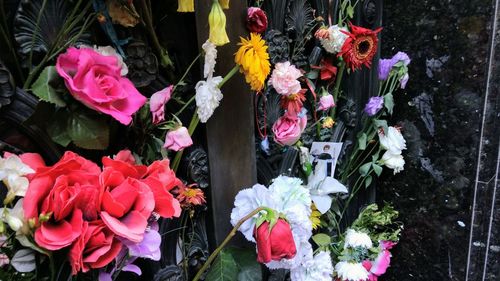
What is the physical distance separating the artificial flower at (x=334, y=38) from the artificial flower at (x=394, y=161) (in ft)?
1.35

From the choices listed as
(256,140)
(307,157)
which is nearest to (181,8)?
(256,140)

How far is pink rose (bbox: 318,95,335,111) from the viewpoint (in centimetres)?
121

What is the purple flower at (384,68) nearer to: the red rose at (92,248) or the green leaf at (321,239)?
the green leaf at (321,239)

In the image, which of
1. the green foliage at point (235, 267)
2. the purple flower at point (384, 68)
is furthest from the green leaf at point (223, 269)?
the purple flower at point (384, 68)

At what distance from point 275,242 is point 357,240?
0.58 metres

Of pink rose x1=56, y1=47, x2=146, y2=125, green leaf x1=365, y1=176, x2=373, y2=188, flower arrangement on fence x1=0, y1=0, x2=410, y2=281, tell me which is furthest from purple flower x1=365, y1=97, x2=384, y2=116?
pink rose x1=56, y1=47, x2=146, y2=125

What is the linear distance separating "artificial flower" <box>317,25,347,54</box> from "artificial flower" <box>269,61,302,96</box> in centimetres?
21

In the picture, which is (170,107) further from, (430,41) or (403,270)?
→ (403,270)

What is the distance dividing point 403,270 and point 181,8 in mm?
1219

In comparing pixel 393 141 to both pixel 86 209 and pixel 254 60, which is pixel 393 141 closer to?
pixel 254 60

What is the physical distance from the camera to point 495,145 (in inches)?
47.4

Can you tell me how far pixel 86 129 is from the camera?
675 mm

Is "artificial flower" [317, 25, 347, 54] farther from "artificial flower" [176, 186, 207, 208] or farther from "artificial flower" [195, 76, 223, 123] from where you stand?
"artificial flower" [176, 186, 207, 208]

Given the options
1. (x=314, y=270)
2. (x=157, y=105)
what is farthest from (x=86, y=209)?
(x=314, y=270)
